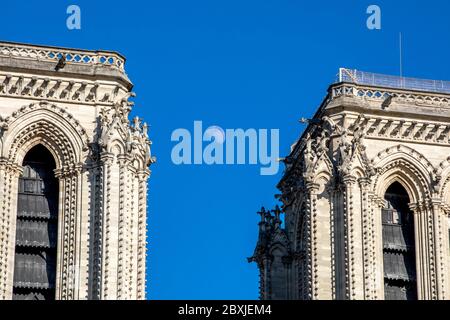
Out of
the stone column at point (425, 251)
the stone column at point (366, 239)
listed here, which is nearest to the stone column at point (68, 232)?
the stone column at point (366, 239)

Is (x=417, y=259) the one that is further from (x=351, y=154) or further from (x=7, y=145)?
(x=7, y=145)

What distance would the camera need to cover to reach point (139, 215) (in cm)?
7662

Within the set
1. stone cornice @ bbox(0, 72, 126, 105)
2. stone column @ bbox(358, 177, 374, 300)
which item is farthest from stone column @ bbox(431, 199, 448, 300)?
stone cornice @ bbox(0, 72, 126, 105)

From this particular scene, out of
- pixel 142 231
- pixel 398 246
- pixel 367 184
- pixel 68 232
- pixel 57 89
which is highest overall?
pixel 57 89

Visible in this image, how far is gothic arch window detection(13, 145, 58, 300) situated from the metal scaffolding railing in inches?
355

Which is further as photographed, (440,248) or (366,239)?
(440,248)

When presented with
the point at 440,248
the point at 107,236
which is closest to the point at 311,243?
the point at 440,248

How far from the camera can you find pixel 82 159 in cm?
7675

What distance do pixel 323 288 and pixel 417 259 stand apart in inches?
113

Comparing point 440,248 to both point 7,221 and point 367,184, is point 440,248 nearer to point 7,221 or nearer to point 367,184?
point 367,184

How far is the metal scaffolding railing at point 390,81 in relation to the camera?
8050 centimetres

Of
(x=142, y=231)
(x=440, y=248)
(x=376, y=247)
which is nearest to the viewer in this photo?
(x=142, y=231)

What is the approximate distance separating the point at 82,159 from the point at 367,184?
7.72 meters
